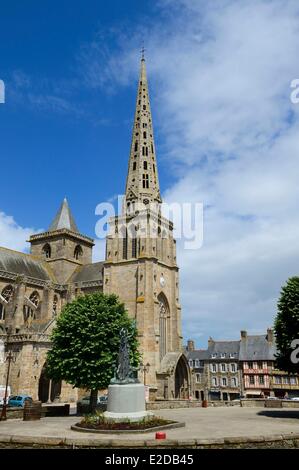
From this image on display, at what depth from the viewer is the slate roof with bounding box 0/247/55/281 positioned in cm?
4784

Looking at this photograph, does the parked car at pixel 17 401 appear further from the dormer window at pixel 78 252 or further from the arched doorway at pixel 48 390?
the dormer window at pixel 78 252

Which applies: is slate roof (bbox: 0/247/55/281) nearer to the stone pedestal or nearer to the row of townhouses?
the row of townhouses

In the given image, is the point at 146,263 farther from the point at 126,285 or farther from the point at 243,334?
the point at 243,334

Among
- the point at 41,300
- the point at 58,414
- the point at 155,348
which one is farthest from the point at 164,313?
the point at 58,414

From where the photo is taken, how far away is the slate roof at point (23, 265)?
157 ft

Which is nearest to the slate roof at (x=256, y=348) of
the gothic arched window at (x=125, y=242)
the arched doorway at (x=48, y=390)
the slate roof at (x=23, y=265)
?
the gothic arched window at (x=125, y=242)

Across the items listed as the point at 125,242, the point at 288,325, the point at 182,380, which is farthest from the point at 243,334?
the point at 288,325

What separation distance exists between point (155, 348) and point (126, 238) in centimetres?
1275

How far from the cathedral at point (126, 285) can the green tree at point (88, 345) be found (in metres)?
9.61

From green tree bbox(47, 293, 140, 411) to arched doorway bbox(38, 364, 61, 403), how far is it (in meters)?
13.2

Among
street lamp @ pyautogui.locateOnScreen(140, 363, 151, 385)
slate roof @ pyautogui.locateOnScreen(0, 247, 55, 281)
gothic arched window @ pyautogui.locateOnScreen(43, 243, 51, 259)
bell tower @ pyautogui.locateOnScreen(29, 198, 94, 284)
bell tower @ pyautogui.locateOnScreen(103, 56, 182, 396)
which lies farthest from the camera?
gothic arched window @ pyautogui.locateOnScreen(43, 243, 51, 259)

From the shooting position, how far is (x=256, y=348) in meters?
54.7

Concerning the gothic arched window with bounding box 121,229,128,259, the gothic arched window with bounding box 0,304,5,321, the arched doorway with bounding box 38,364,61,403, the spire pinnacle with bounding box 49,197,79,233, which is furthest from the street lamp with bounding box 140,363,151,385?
the spire pinnacle with bounding box 49,197,79,233

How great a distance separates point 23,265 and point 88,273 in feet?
25.9
